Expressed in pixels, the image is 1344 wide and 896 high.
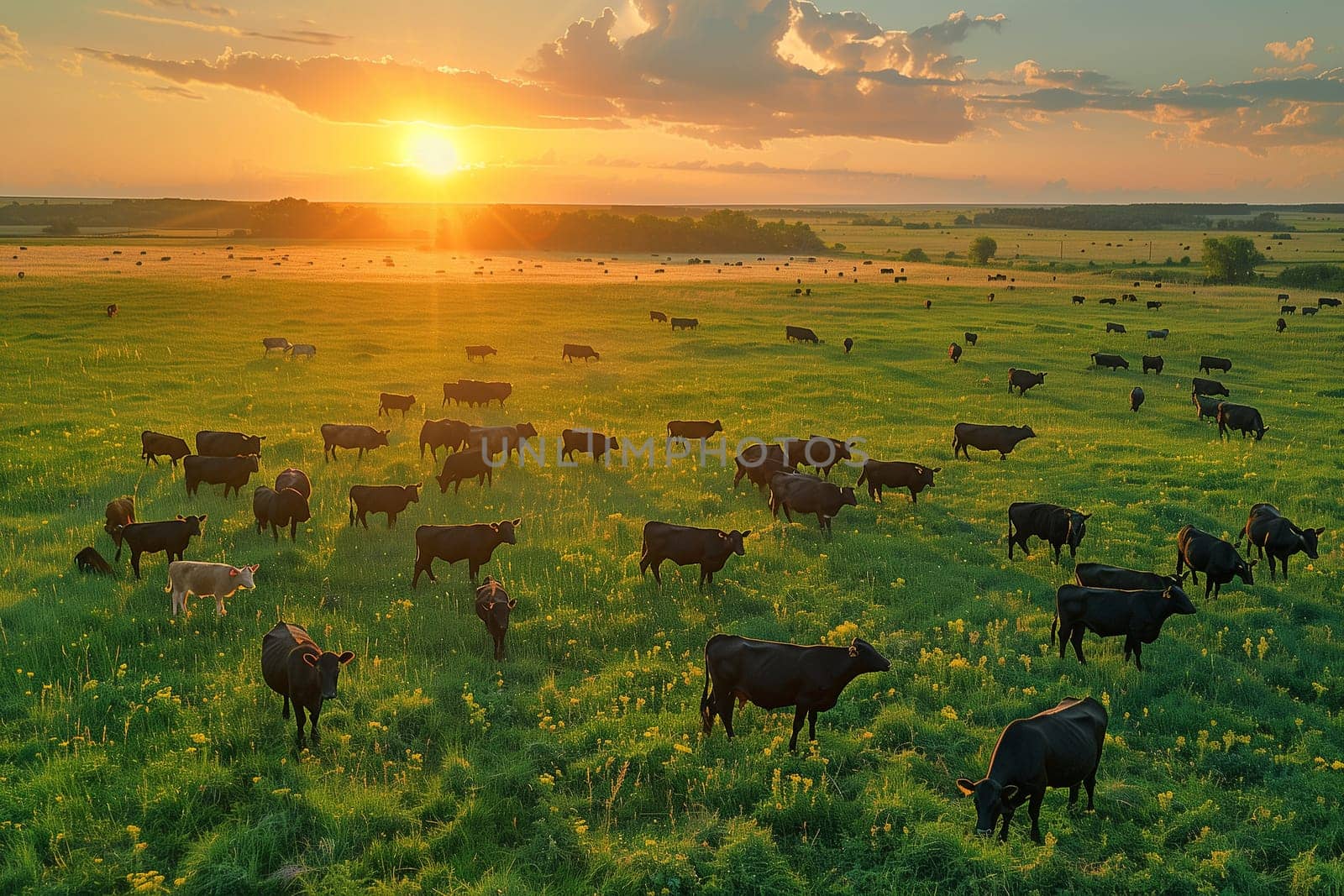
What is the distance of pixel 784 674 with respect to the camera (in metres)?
9.05

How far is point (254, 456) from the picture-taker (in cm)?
1934

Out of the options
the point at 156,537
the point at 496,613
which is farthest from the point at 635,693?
the point at 156,537

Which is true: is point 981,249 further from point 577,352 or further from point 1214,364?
point 577,352

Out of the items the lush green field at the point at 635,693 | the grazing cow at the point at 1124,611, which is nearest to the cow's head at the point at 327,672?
the lush green field at the point at 635,693

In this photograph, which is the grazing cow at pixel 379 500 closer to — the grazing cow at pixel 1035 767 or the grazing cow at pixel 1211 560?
the grazing cow at pixel 1035 767

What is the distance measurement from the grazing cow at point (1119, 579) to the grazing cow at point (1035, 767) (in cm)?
482

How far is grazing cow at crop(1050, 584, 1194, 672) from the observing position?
11.1 m

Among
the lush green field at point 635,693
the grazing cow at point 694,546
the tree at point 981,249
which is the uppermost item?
the tree at point 981,249

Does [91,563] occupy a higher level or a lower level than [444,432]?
lower

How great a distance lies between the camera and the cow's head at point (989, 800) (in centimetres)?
721

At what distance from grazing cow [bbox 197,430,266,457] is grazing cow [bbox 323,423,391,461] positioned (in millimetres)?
1756

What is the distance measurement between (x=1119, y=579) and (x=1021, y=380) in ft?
75.8

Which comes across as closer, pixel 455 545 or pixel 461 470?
pixel 455 545

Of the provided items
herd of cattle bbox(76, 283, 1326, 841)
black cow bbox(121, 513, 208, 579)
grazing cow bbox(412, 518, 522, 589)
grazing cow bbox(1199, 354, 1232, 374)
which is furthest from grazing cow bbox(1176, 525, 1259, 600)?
grazing cow bbox(1199, 354, 1232, 374)
